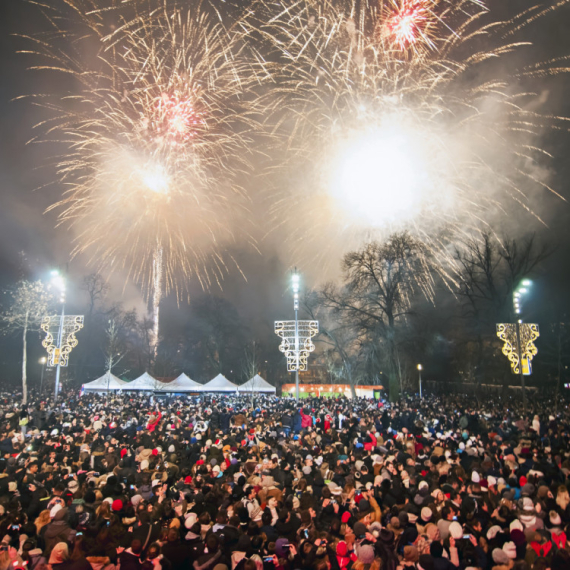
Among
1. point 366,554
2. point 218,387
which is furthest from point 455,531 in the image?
point 218,387

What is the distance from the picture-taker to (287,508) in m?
7.06

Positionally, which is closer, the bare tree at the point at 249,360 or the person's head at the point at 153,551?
the person's head at the point at 153,551

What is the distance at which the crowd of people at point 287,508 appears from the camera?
18.5 feet

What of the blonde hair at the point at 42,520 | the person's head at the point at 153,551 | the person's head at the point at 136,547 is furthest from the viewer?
the blonde hair at the point at 42,520

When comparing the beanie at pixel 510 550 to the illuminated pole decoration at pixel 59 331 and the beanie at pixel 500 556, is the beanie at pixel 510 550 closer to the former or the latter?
the beanie at pixel 500 556

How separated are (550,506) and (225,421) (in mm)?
13092

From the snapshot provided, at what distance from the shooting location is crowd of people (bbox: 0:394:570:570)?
5629 millimetres

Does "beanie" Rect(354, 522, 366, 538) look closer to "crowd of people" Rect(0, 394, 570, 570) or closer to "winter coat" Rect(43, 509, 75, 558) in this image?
"crowd of people" Rect(0, 394, 570, 570)

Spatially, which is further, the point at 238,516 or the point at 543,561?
the point at 238,516

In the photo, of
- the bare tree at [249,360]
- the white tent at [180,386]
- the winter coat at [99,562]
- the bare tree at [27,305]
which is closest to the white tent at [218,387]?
the white tent at [180,386]

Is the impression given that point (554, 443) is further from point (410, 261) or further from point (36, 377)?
point (36, 377)

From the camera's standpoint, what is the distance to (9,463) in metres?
11.0

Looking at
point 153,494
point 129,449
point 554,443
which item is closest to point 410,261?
point 554,443

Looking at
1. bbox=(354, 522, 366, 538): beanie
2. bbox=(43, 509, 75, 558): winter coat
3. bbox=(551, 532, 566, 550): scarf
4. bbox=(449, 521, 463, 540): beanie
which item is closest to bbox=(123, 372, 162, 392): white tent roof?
bbox=(43, 509, 75, 558): winter coat
